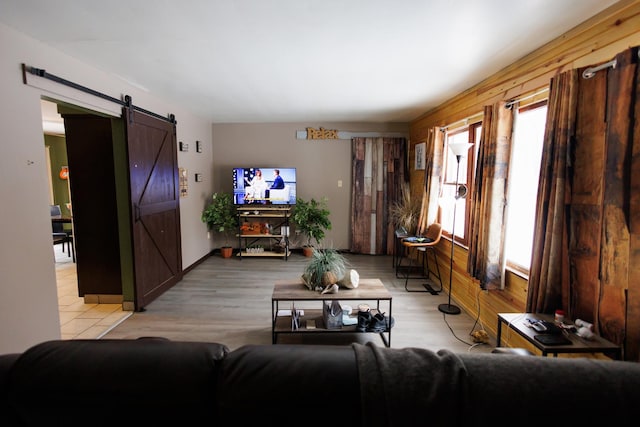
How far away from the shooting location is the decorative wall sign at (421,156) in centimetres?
470

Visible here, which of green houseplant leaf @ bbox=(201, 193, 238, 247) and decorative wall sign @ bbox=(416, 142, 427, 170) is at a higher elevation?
decorative wall sign @ bbox=(416, 142, 427, 170)

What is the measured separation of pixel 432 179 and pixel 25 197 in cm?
410

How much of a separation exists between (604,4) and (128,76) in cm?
374

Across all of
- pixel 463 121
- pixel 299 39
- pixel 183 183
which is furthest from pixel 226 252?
pixel 463 121

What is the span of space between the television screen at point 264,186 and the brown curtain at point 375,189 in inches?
47.2

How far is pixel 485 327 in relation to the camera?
9.48 ft

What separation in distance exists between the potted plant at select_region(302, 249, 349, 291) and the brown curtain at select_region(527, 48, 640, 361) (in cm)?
144

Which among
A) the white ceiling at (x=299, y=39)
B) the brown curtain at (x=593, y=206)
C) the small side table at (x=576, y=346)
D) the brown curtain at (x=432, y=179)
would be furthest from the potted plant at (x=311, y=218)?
the small side table at (x=576, y=346)

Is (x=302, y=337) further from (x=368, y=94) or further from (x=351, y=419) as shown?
(x=368, y=94)

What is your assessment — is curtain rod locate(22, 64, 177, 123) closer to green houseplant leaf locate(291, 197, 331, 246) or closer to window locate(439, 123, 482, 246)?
green houseplant leaf locate(291, 197, 331, 246)

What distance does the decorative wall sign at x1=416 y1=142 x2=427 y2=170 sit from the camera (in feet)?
15.4

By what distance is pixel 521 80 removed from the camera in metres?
2.45

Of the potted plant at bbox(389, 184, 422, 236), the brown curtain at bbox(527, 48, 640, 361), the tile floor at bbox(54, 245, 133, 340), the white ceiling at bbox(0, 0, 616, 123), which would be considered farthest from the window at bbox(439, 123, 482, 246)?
the tile floor at bbox(54, 245, 133, 340)

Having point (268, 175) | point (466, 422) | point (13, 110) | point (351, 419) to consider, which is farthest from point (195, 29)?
point (268, 175)
